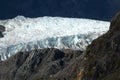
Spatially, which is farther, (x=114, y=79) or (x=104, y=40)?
(x=104, y=40)

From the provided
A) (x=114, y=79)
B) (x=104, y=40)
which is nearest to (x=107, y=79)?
(x=114, y=79)

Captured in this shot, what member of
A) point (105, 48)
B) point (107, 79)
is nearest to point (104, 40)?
point (105, 48)

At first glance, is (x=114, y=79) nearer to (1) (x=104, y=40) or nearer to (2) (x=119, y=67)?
(2) (x=119, y=67)

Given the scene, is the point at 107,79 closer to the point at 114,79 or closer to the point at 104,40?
the point at 114,79

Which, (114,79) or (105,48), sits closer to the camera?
(114,79)
